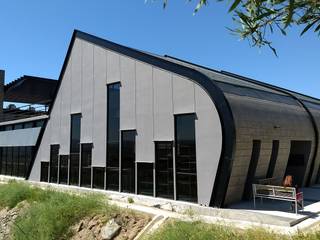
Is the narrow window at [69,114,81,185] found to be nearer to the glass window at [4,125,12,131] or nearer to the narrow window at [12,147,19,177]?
the narrow window at [12,147,19,177]

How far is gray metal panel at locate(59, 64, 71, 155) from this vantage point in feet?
80.4

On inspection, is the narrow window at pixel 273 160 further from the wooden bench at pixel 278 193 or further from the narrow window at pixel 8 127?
the narrow window at pixel 8 127

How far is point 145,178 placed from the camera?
726 inches

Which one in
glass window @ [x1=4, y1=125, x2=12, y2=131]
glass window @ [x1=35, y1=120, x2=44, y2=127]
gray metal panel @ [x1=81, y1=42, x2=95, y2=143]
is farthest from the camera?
glass window @ [x1=4, y1=125, x2=12, y2=131]

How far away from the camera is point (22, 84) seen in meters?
36.6

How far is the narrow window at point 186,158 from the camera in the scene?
52.9 ft

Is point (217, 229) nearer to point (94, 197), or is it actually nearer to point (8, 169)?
point (94, 197)

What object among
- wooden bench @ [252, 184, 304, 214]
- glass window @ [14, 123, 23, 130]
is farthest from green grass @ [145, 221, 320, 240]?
glass window @ [14, 123, 23, 130]

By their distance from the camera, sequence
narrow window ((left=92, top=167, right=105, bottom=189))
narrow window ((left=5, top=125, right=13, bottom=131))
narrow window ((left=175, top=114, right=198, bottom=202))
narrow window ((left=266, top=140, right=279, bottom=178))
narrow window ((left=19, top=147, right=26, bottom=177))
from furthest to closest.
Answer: narrow window ((left=5, top=125, right=13, bottom=131))
narrow window ((left=19, top=147, right=26, bottom=177))
narrow window ((left=92, top=167, right=105, bottom=189))
narrow window ((left=266, top=140, right=279, bottom=178))
narrow window ((left=175, top=114, right=198, bottom=202))

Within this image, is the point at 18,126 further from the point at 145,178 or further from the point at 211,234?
the point at 211,234

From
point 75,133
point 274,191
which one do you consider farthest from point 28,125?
point 274,191

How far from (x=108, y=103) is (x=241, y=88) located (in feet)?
28.9

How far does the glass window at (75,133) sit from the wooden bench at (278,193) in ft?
44.3

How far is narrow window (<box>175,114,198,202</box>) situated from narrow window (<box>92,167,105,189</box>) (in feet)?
21.6
